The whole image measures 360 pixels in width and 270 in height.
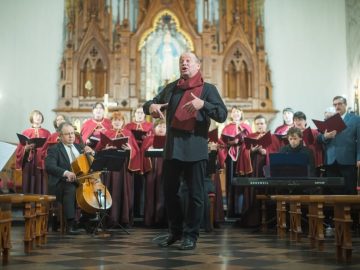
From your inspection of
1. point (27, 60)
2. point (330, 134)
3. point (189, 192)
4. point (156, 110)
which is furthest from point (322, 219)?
point (27, 60)

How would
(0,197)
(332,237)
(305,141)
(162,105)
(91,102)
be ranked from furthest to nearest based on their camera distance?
(91,102)
(305,141)
(332,237)
(162,105)
(0,197)

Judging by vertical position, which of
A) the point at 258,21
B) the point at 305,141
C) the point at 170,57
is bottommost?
the point at 305,141

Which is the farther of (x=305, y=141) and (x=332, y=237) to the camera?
(x=305, y=141)

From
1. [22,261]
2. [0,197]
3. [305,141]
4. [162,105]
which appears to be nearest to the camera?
[0,197]

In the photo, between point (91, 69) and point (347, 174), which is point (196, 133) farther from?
point (91, 69)

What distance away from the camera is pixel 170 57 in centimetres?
1256

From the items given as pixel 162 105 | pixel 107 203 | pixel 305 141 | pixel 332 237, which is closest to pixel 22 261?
pixel 162 105

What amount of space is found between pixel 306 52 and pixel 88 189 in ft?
26.7

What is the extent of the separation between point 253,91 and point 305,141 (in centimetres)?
519

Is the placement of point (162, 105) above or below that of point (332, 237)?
above

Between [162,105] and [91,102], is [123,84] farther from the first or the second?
[162,105]

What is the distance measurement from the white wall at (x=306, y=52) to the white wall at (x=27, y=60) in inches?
201

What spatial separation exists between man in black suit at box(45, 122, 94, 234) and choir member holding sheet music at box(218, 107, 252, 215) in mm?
2193

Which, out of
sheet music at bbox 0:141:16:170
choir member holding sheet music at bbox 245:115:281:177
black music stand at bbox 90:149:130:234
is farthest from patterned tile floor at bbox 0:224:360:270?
choir member holding sheet music at bbox 245:115:281:177
